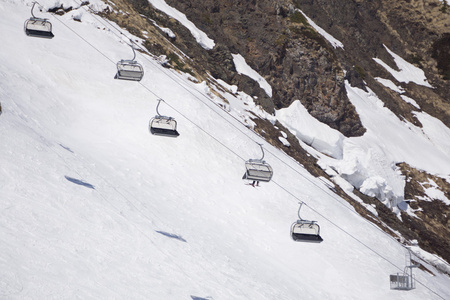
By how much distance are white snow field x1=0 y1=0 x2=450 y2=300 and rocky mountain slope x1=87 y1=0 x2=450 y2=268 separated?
5147mm

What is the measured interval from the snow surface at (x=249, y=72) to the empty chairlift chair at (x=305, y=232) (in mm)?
31958

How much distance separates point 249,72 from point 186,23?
29.6ft

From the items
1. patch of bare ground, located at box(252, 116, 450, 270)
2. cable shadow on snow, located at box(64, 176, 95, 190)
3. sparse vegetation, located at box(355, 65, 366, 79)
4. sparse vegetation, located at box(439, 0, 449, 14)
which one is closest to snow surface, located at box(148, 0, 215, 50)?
patch of bare ground, located at box(252, 116, 450, 270)

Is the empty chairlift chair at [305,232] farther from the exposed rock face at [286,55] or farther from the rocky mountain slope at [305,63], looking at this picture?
the exposed rock face at [286,55]

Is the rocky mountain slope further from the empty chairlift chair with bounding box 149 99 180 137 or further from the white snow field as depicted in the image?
the empty chairlift chair with bounding box 149 99 180 137

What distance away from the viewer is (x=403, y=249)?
131ft

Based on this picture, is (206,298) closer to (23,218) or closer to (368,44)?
(23,218)

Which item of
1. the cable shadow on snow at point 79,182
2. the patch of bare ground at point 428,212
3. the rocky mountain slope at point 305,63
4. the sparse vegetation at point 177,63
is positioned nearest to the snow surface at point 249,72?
the rocky mountain slope at point 305,63

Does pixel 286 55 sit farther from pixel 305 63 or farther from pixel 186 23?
pixel 186 23

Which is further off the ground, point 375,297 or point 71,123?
point 375,297

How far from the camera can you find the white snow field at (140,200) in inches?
784

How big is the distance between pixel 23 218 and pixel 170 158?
16.7 meters

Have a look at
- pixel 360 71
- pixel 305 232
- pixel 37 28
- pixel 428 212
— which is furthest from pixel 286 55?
pixel 305 232

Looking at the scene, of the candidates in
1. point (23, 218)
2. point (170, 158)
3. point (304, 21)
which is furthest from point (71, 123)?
point (304, 21)
